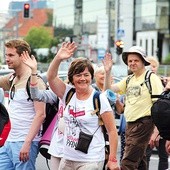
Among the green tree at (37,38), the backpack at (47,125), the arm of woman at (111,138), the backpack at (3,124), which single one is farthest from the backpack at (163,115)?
the green tree at (37,38)

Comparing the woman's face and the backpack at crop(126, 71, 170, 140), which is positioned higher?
the woman's face

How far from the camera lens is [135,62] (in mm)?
7516

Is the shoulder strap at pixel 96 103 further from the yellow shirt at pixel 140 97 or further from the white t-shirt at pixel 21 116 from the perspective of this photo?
the yellow shirt at pixel 140 97

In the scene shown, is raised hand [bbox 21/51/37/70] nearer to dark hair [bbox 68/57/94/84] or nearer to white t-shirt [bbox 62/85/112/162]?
dark hair [bbox 68/57/94/84]

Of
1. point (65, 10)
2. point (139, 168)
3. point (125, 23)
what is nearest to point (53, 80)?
point (139, 168)

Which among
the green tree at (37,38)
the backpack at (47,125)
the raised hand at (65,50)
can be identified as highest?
the raised hand at (65,50)

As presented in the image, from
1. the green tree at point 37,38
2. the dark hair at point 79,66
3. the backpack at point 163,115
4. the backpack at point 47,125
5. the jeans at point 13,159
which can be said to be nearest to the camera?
the backpack at point 163,115

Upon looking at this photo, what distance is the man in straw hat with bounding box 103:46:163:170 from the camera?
7473 mm

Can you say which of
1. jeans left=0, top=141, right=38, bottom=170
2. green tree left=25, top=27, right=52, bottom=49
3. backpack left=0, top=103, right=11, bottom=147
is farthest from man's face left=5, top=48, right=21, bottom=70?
green tree left=25, top=27, right=52, bottom=49

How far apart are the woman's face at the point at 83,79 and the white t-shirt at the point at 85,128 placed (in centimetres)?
11

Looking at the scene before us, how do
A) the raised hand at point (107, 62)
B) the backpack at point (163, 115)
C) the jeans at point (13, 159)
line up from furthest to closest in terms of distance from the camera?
1. the raised hand at point (107, 62)
2. the jeans at point (13, 159)
3. the backpack at point (163, 115)

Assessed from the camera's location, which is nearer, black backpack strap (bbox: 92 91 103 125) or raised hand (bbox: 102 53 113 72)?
black backpack strap (bbox: 92 91 103 125)

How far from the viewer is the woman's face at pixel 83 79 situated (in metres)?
5.60

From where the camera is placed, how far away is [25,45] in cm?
622
